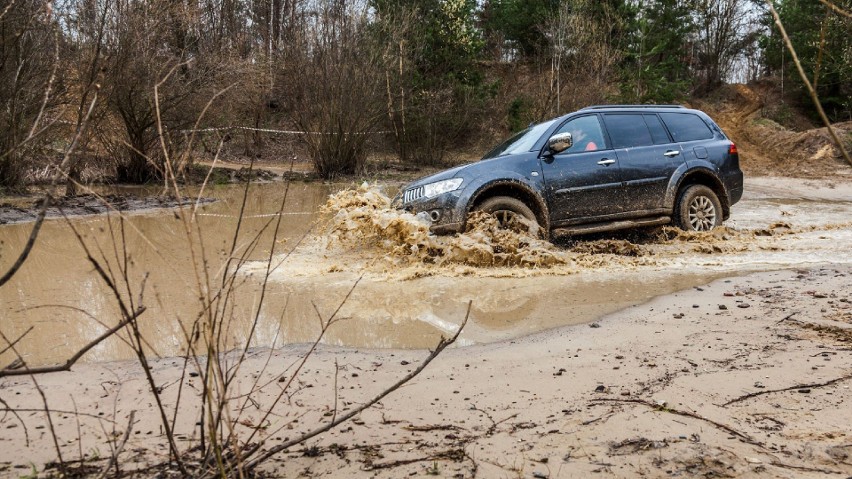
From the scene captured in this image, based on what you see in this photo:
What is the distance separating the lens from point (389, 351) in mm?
4949

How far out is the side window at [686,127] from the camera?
9.57m

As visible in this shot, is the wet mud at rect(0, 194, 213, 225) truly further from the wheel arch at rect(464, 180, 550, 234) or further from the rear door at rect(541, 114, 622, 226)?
the rear door at rect(541, 114, 622, 226)

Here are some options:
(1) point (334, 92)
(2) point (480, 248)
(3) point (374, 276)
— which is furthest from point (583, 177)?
(1) point (334, 92)

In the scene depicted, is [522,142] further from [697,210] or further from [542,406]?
[542,406]

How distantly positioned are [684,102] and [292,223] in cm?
3189

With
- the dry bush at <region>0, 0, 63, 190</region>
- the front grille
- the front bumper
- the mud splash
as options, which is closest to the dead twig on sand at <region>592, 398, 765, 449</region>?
the mud splash

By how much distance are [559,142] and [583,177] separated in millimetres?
542

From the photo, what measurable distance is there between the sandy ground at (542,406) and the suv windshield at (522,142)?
3.69 m

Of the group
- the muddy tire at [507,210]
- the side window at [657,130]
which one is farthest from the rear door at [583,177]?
the side window at [657,130]

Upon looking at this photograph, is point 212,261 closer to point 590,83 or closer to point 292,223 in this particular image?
point 292,223

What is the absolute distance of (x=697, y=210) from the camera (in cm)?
952

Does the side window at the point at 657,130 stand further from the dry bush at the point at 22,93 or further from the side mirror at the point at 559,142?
the dry bush at the point at 22,93

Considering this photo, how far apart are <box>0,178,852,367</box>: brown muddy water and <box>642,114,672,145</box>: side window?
47.9 inches

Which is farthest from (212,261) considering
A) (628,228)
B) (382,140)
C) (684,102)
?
(684,102)
